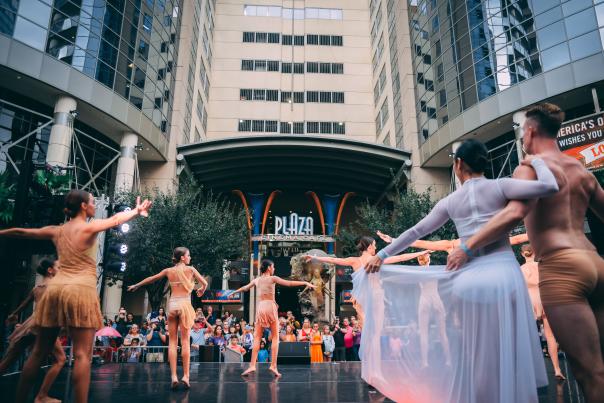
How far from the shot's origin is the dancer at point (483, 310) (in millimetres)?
2650

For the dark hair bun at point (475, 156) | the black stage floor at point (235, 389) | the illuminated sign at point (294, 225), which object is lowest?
the black stage floor at point (235, 389)

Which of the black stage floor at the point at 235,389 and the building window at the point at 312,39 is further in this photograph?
the building window at the point at 312,39

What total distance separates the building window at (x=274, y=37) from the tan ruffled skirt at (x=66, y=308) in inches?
1729

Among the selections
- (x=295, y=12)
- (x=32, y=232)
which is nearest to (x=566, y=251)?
(x=32, y=232)

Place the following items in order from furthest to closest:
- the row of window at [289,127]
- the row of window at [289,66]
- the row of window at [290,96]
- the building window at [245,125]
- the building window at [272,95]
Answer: the row of window at [289,66] → the building window at [272,95] → the row of window at [290,96] → the row of window at [289,127] → the building window at [245,125]

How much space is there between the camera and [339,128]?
41.3 meters

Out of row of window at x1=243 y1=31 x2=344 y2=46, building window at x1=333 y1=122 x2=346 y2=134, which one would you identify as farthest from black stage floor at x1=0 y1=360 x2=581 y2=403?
row of window at x1=243 y1=31 x2=344 y2=46

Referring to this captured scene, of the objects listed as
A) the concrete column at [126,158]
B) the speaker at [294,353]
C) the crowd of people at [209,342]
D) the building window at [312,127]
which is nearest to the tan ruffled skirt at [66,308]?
the speaker at [294,353]

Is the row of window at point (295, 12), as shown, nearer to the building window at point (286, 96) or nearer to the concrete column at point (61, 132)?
the building window at point (286, 96)

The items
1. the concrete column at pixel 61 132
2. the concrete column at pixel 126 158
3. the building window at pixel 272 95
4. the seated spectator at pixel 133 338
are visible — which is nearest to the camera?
the seated spectator at pixel 133 338

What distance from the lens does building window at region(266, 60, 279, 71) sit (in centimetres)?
4272

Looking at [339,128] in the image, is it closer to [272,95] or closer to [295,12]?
[272,95]

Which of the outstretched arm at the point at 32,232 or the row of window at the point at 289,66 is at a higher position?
the row of window at the point at 289,66

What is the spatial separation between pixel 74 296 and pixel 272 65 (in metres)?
42.0
